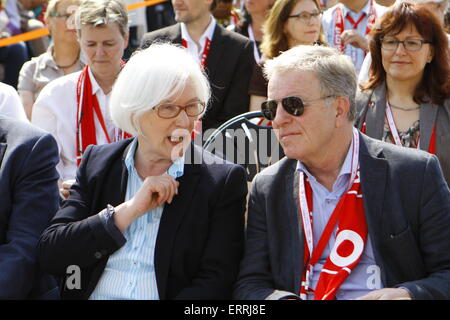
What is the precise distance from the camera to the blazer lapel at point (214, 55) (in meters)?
6.38

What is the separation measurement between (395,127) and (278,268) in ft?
5.78

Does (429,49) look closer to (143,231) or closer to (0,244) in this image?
(143,231)

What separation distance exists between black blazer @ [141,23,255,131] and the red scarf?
1005mm

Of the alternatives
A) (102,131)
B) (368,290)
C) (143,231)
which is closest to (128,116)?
(143,231)

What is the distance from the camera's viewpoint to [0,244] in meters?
3.54

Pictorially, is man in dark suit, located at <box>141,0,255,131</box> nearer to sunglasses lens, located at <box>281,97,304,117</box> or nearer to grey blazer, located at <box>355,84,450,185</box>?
grey blazer, located at <box>355,84,450,185</box>

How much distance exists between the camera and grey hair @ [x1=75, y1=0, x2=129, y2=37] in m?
5.34

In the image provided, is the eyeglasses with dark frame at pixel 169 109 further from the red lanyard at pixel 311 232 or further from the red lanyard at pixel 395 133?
the red lanyard at pixel 395 133

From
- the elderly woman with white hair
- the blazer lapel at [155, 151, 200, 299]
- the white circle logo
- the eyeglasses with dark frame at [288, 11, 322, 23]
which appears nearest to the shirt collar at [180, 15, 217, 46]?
the eyeglasses with dark frame at [288, 11, 322, 23]

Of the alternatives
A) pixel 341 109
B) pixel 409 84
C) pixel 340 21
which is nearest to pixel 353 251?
pixel 341 109

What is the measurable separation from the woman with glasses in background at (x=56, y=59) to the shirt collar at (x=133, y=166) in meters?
3.23
